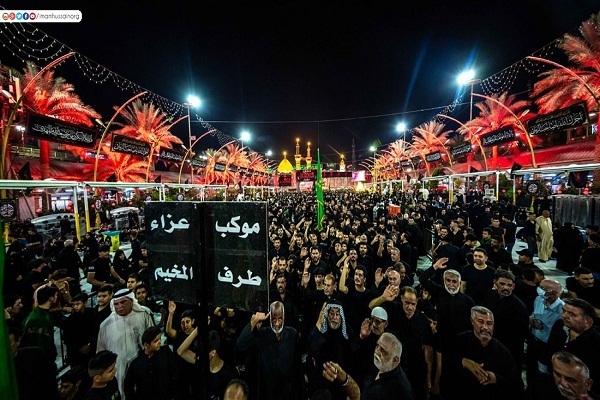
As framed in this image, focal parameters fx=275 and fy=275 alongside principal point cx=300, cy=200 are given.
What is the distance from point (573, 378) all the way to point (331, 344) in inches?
91.0

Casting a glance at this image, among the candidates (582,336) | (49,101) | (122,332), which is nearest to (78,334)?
(122,332)

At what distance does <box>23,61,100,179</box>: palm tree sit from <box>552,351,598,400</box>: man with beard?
2828 cm

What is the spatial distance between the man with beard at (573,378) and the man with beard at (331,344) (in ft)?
6.53

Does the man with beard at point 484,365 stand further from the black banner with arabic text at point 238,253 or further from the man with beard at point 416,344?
the black banner with arabic text at point 238,253

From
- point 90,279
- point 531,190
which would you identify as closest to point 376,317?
point 90,279

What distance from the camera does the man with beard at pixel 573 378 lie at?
2299 millimetres

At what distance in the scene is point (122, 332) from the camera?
371 centimetres

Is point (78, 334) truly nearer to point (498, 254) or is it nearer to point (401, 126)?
point (498, 254)

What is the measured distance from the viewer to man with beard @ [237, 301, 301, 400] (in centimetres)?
329

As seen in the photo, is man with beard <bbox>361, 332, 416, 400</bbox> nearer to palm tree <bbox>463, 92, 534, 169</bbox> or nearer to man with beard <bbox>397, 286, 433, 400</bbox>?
man with beard <bbox>397, 286, 433, 400</bbox>

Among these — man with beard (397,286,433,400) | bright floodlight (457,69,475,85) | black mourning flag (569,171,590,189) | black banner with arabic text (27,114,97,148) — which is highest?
bright floodlight (457,69,475,85)

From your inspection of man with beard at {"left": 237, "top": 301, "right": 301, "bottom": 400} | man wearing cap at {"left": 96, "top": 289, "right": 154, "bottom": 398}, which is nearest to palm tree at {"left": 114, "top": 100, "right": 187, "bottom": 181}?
man wearing cap at {"left": 96, "top": 289, "right": 154, "bottom": 398}

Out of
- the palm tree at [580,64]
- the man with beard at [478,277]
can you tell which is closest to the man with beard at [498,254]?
the man with beard at [478,277]

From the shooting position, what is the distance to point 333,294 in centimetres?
470
